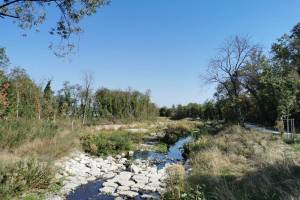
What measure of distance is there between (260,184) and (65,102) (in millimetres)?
21864

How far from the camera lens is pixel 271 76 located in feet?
64.8

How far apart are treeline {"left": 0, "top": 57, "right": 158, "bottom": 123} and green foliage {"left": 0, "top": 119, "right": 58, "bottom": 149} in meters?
2.79

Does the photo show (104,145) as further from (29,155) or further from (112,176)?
(29,155)

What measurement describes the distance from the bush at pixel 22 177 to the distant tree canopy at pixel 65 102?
868 centimetres

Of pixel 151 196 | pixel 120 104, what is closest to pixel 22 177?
pixel 151 196

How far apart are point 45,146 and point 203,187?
7546 mm

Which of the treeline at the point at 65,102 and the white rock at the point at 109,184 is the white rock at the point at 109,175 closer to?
the white rock at the point at 109,184

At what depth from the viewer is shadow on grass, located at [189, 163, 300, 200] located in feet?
20.5

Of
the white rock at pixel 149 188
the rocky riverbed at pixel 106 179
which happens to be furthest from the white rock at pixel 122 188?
the white rock at pixel 149 188

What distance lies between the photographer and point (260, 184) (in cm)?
695

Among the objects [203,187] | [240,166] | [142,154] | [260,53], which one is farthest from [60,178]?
[260,53]

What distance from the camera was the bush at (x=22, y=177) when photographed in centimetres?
746

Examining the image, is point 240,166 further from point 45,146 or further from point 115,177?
point 45,146

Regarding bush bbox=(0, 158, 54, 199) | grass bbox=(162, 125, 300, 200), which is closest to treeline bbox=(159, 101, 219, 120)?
grass bbox=(162, 125, 300, 200)
